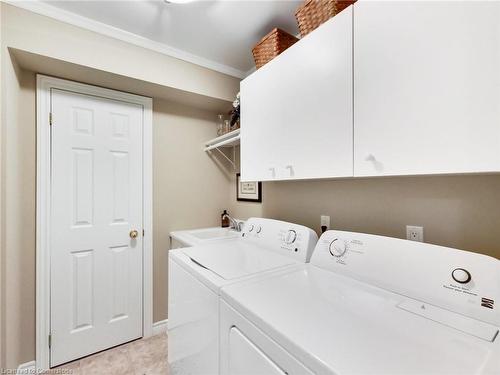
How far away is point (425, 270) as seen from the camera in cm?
88

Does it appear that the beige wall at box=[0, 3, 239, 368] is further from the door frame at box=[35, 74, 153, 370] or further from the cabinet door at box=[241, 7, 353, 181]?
the cabinet door at box=[241, 7, 353, 181]

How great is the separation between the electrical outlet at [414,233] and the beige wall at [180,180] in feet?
6.16

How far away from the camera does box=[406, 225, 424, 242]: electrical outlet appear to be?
1.14m

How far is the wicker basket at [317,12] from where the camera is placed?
1.16 m

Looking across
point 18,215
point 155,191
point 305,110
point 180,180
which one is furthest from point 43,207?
point 305,110

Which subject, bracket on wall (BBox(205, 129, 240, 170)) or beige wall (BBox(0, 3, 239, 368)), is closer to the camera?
beige wall (BBox(0, 3, 239, 368))

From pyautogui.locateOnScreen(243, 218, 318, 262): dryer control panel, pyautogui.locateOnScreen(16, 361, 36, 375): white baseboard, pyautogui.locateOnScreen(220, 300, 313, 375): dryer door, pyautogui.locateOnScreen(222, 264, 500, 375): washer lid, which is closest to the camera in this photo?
pyautogui.locateOnScreen(222, 264, 500, 375): washer lid

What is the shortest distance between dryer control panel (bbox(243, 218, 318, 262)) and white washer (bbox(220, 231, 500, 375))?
0.23 metres

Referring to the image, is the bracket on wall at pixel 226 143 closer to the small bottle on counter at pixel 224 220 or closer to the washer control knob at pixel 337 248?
the small bottle on counter at pixel 224 220

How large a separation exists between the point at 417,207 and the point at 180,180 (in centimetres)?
200

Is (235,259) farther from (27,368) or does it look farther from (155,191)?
(27,368)


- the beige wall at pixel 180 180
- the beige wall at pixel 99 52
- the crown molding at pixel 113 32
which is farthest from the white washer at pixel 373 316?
the crown molding at pixel 113 32

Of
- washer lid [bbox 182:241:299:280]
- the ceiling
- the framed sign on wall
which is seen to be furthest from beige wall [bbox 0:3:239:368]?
washer lid [bbox 182:241:299:280]

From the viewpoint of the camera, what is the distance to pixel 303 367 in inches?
24.2
